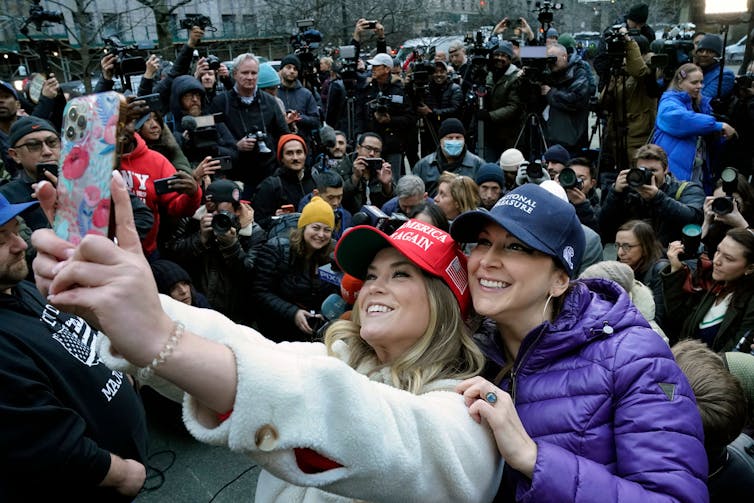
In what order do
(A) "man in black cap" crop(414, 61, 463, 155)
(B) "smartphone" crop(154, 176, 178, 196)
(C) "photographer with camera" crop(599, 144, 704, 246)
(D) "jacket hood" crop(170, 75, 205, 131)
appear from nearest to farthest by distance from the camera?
1. (B) "smartphone" crop(154, 176, 178, 196)
2. (C) "photographer with camera" crop(599, 144, 704, 246)
3. (D) "jacket hood" crop(170, 75, 205, 131)
4. (A) "man in black cap" crop(414, 61, 463, 155)

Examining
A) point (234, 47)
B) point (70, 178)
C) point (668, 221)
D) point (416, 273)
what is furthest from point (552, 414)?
point (234, 47)

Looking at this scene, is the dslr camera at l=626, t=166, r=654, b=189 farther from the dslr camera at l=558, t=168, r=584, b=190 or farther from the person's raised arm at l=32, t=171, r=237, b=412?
the person's raised arm at l=32, t=171, r=237, b=412

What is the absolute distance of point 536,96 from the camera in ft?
22.8

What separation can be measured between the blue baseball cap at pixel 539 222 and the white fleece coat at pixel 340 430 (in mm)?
622

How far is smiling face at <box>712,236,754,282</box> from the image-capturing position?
10.8 feet

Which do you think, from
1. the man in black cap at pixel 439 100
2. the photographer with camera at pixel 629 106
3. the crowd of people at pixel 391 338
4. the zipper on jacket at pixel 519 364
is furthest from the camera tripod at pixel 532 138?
the zipper on jacket at pixel 519 364

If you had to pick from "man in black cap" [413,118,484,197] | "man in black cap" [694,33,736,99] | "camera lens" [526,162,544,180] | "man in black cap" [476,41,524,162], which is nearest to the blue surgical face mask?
"man in black cap" [413,118,484,197]

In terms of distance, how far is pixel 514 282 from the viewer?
165 cm

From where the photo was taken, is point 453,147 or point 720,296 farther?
point 453,147

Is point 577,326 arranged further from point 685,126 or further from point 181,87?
point 181,87

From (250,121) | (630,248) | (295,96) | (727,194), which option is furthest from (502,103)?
(630,248)

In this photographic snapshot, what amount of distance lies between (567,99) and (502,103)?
83 cm

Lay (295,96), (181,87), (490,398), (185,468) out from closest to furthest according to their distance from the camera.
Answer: (490,398) < (185,468) < (181,87) < (295,96)

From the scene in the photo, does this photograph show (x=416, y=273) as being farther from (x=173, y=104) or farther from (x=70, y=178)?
(x=173, y=104)
